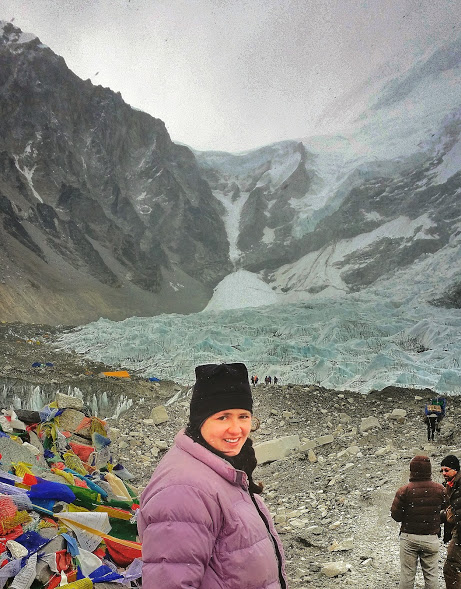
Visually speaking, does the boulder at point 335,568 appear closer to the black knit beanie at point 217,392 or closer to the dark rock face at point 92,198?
the black knit beanie at point 217,392

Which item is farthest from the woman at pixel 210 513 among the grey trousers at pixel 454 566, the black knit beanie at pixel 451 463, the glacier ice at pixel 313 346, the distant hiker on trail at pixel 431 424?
the glacier ice at pixel 313 346

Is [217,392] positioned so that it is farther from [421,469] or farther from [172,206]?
[172,206]

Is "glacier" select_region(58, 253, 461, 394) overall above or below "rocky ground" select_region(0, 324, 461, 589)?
above

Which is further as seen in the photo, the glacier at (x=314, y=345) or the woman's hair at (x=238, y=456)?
the glacier at (x=314, y=345)

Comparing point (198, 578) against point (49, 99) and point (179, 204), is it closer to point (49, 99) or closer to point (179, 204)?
point (49, 99)

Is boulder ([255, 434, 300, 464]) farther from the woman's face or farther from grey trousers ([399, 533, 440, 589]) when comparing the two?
the woman's face

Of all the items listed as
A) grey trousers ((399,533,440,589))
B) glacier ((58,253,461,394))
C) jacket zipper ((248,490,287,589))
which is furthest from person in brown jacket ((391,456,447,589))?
glacier ((58,253,461,394))

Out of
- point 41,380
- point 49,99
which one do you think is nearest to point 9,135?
point 49,99
